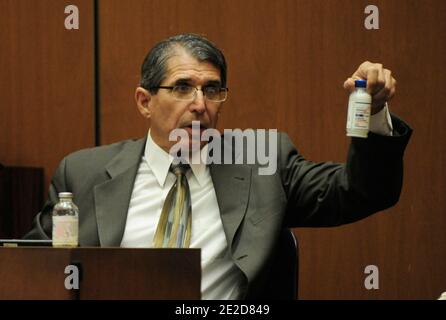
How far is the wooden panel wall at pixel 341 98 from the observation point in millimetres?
3895

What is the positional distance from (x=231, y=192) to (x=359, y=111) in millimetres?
622

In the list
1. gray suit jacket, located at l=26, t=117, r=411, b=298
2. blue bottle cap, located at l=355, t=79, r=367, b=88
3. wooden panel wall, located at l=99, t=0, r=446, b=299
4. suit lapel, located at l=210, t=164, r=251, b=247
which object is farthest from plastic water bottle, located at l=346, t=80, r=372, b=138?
wooden panel wall, located at l=99, t=0, r=446, b=299

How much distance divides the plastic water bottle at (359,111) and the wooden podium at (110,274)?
0.59m

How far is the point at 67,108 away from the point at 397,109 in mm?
1570

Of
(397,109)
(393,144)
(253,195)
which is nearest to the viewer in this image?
(393,144)

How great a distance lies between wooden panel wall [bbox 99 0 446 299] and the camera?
389cm

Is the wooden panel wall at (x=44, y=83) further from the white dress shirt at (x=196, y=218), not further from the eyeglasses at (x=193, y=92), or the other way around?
the eyeglasses at (x=193, y=92)

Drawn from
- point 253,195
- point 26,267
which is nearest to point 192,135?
point 253,195

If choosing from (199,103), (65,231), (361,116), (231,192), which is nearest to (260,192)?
(231,192)

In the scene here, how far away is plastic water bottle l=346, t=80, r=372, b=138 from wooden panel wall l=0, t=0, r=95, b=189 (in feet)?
6.74

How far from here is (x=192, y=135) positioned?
2766mm
